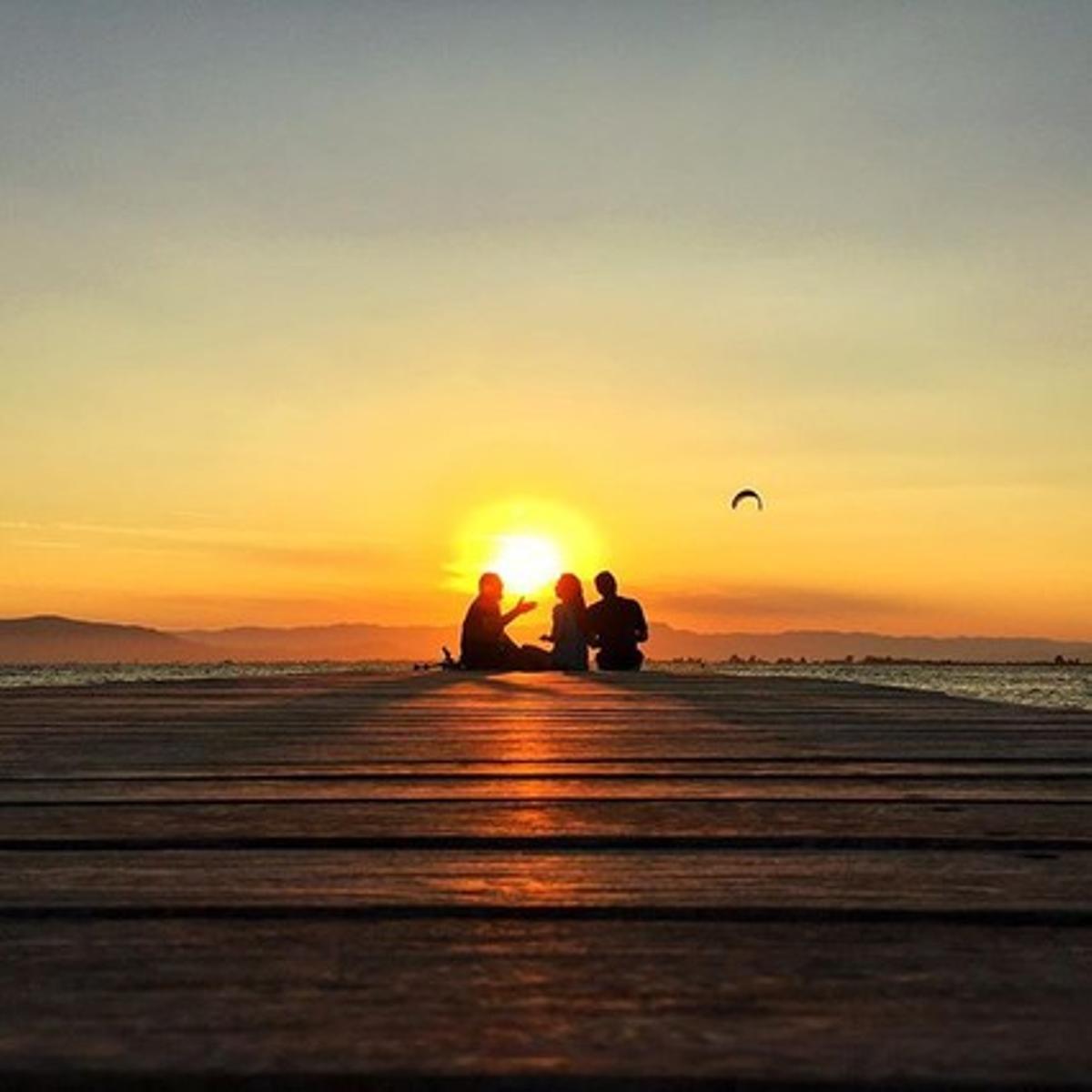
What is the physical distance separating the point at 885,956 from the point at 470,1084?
2.06 ft

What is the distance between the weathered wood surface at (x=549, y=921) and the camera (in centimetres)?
127

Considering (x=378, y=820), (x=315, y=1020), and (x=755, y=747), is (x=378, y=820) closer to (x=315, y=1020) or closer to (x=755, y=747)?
(x=315, y=1020)

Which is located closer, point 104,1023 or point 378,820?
point 104,1023

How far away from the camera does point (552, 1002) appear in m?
1.42

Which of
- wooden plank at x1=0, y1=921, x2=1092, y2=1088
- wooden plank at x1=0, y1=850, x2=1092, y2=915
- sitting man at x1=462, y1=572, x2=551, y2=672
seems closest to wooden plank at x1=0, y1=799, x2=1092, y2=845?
wooden plank at x1=0, y1=850, x2=1092, y2=915

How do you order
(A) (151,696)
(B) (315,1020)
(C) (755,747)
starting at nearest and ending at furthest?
1. (B) (315,1020)
2. (C) (755,747)
3. (A) (151,696)

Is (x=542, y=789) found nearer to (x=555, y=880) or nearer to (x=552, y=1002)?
(x=555, y=880)

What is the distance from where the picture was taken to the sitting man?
614 inches

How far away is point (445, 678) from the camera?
11.9 m

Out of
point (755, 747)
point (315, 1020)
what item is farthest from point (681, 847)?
point (755, 747)

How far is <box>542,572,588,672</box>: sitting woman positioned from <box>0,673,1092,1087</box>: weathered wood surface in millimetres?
11442

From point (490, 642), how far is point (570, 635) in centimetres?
90

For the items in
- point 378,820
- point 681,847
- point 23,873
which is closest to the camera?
point 23,873

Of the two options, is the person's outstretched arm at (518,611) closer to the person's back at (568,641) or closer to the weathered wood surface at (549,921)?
the person's back at (568,641)
